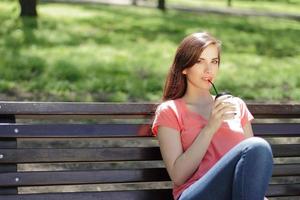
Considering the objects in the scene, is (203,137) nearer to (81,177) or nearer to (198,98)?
(198,98)

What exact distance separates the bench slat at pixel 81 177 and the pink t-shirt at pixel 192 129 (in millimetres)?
281

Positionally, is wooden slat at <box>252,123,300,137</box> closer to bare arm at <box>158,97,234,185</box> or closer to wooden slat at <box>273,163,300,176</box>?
wooden slat at <box>273,163,300,176</box>

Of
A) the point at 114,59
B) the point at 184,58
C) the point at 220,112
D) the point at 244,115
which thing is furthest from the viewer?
the point at 114,59

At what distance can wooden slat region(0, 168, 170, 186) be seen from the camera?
3.27m

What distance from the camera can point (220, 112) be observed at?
3.02 metres

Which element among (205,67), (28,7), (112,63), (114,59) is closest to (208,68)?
(205,67)

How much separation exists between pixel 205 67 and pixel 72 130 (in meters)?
0.80

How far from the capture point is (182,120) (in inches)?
128

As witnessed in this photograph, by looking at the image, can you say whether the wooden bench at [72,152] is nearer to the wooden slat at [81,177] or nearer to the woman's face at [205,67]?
the wooden slat at [81,177]

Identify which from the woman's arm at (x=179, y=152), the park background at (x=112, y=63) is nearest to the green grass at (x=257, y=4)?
the park background at (x=112, y=63)

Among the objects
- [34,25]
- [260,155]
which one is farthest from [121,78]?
[260,155]

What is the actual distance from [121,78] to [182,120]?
5362 mm

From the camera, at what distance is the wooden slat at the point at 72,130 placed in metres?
3.30

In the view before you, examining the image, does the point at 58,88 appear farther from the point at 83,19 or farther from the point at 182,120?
the point at 83,19
